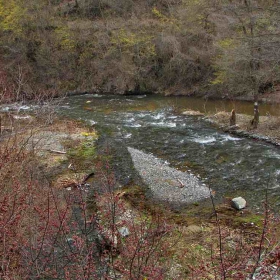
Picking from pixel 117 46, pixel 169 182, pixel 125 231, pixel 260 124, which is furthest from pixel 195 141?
pixel 117 46

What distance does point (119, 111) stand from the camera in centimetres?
2503

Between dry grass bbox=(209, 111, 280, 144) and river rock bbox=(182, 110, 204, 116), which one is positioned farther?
river rock bbox=(182, 110, 204, 116)

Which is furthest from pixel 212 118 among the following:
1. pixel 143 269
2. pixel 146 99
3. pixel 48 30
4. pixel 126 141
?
pixel 48 30

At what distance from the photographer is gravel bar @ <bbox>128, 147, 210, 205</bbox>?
11633 mm

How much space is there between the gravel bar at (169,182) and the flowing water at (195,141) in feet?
1.79

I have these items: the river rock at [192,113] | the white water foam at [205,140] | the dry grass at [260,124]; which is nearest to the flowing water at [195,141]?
the white water foam at [205,140]

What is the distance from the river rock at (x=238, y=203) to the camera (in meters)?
10.6

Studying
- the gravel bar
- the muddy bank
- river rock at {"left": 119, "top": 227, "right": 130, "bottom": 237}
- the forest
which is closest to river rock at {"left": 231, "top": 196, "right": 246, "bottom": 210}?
the forest

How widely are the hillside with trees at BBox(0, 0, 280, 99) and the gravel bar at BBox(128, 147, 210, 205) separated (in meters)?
13.4

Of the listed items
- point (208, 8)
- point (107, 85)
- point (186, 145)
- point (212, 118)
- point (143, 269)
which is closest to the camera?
point (143, 269)

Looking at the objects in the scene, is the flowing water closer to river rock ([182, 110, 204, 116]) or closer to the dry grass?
river rock ([182, 110, 204, 116])

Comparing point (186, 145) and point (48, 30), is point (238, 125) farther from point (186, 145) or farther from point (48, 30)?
point (48, 30)

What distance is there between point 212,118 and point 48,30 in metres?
24.9

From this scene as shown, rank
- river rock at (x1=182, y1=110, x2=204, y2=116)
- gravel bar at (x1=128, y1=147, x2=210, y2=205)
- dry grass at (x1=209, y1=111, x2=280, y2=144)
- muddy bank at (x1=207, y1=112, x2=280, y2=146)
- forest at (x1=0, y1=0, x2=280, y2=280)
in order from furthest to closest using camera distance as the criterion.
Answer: river rock at (x1=182, y1=110, x2=204, y2=116), dry grass at (x1=209, y1=111, x2=280, y2=144), muddy bank at (x1=207, y1=112, x2=280, y2=146), gravel bar at (x1=128, y1=147, x2=210, y2=205), forest at (x1=0, y1=0, x2=280, y2=280)
